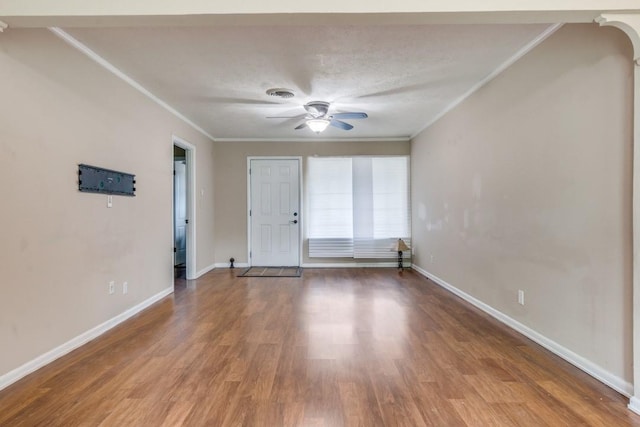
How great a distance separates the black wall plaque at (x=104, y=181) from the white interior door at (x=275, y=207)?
2930mm

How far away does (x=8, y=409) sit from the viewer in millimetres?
1844

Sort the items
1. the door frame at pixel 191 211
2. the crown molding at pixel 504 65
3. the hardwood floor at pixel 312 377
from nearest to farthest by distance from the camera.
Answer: the hardwood floor at pixel 312 377
the crown molding at pixel 504 65
the door frame at pixel 191 211

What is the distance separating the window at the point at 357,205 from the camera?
6246 millimetres

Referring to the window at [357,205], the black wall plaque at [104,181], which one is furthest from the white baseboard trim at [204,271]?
the black wall plaque at [104,181]

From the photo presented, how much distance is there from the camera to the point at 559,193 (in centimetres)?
246

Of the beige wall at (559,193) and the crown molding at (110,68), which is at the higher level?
the crown molding at (110,68)

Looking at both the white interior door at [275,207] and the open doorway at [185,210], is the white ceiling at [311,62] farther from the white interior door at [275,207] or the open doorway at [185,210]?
the white interior door at [275,207]

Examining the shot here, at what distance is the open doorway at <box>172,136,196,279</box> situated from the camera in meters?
5.26

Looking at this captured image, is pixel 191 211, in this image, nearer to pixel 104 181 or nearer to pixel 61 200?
pixel 104 181

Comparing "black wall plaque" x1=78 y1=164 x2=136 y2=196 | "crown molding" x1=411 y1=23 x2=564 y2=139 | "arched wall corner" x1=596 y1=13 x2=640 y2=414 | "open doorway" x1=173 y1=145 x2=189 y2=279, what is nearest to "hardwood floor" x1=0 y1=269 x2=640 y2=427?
"arched wall corner" x1=596 y1=13 x2=640 y2=414

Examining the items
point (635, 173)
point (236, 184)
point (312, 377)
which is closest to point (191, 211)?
point (236, 184)

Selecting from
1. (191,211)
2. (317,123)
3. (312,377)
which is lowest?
(312,377)

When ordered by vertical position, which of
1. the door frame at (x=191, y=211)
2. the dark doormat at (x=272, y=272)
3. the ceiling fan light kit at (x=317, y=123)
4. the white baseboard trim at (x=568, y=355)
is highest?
the ceiling fan light kit at (x=317, y=123)

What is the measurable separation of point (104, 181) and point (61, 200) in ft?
1.73
